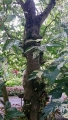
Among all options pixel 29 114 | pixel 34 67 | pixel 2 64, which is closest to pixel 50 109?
pixel 2 64

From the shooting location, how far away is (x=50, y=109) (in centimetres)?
45

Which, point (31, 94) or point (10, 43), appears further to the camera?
point (31, 94)

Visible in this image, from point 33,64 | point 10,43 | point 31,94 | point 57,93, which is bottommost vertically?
point 31,94

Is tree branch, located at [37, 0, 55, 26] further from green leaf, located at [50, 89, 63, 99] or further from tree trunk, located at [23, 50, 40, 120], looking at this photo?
green leaf, located at [50, 89, 63, 99]

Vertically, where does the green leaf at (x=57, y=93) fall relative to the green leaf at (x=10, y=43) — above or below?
below

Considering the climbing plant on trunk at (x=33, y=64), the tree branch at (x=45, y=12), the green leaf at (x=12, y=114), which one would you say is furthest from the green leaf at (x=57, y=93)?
the tree branch at (x=45, y=12)

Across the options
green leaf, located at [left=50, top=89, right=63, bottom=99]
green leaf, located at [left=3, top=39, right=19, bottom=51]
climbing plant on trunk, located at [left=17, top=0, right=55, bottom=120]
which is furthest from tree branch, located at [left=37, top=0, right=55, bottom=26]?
green leaf, located at [left=50, top=89, right=63, bottom=99]

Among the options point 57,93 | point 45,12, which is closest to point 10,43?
point 57,93

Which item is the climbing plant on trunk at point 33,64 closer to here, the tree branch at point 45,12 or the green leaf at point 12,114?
the tree branch at point 45,12

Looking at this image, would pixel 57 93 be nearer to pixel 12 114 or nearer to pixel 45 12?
pixel 12 114

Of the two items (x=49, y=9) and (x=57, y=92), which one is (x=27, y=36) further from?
(x=57, y=92)

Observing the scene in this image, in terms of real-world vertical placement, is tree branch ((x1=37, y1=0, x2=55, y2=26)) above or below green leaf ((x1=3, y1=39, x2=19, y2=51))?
above

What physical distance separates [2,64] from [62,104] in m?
0.22

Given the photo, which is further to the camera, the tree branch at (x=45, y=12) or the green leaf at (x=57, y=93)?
the tree branch at (x=45, y=12)
